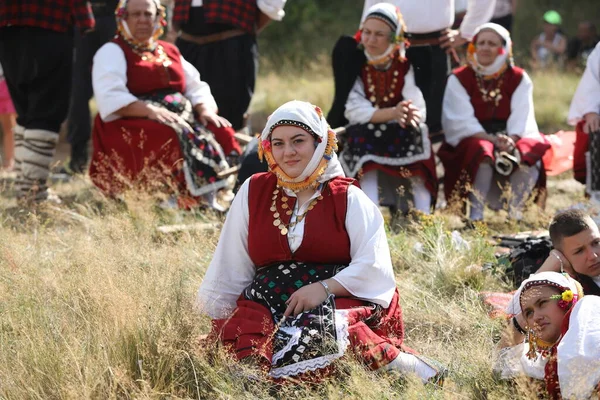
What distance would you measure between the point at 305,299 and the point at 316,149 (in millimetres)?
651

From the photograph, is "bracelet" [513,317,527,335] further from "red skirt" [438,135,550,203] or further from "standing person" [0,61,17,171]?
"standing person" [0,61,17,171]

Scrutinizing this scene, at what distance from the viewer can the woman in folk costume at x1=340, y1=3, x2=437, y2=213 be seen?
6.66 m

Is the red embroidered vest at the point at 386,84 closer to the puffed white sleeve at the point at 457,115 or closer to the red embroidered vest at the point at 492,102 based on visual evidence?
the puffed white sleeve at the point at 457,115

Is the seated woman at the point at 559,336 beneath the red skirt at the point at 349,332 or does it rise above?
above

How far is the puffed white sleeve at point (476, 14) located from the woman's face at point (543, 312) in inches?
171

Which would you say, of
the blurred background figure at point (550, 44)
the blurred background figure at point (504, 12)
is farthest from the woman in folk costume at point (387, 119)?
the blurred background figure at point (550, 44)

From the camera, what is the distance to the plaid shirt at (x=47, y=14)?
6859 millimetres

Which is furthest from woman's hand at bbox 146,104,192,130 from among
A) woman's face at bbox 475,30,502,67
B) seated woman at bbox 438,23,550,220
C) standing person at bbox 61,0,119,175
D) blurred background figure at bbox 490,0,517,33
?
blurred background figure at bbox 490,0,517,33

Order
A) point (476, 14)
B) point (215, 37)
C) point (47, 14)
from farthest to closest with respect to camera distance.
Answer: point (476, 14)
point (215, 37)
point (47, 14)

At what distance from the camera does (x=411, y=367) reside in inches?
155

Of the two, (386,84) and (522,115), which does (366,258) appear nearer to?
(386,84)

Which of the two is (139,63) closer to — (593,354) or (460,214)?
(460,214)

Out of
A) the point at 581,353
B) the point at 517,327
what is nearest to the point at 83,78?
the point at 517,327

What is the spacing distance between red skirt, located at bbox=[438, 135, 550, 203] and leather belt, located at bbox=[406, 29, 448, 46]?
80cm
